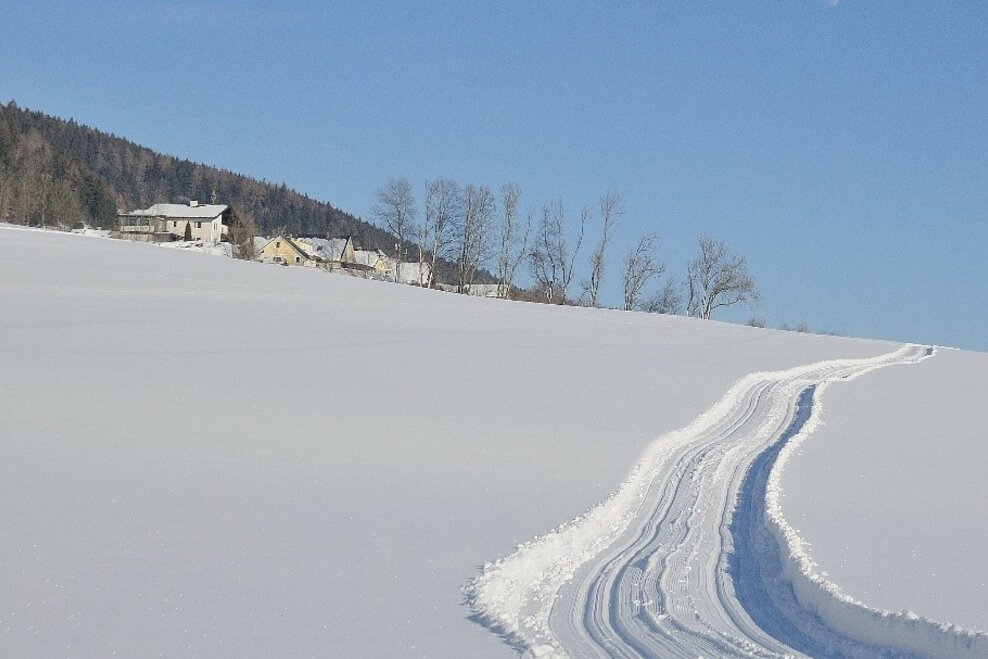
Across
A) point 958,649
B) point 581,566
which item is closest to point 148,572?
point 581,566

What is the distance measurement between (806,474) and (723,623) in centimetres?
436

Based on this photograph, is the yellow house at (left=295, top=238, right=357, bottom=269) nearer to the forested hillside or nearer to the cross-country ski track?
the forested hillside

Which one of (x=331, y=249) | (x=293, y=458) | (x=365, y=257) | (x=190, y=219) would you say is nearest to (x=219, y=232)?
(x=190, y=219)

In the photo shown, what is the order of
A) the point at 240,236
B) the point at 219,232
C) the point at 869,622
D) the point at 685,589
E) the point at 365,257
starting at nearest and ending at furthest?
1. the point at 869,622
2. the point at 685,589
3. the point at 240,236
4. the point at 219,232
5. the point at 365,257

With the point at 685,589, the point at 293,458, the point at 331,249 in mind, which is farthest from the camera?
the point at 331,249

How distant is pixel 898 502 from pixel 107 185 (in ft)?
342

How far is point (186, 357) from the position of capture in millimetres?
13469

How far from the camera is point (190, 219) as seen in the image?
9706 centimetres

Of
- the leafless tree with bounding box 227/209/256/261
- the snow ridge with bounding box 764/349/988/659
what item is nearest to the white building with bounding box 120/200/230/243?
the leafless tree with bounding box 227/209/256/261

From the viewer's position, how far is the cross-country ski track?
4.77 metres

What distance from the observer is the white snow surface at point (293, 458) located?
493cm

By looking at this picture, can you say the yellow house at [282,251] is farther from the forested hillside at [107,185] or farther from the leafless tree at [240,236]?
the forested hillside at [107,185]

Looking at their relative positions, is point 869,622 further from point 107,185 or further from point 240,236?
point 107,185

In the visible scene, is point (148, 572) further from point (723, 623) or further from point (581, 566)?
point (723, 623)
